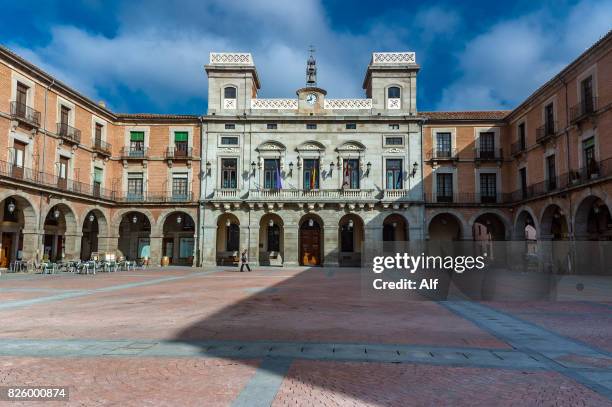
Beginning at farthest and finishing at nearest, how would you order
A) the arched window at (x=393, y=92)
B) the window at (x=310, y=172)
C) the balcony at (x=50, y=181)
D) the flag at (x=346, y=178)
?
the arched window at (x=393, y=92), the window at (x=310, y=172), the flag at (x=346, y=178), the balcony at (x=50, y=181)

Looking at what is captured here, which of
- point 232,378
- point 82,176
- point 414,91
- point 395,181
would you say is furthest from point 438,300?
point 82,176

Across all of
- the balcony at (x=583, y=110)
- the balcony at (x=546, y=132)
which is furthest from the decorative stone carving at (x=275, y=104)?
the balcony at (x=583, y=110)

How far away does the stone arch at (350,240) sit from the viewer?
33281 mm

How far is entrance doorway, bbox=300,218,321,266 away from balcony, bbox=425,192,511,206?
872cm

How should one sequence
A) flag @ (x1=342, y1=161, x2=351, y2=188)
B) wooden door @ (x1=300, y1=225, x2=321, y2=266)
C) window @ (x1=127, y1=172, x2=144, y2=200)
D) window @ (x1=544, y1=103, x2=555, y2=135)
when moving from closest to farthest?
window @ (x1=544, y1=103, x2=555, y2=135) < flag @ (x1=342, y1=161, x2=351, y2=188) < window @ (x1=127, y1=172, x2=144, y2=200) < wooden door @ (x1=300, y1=225, x2=321, y2=266)

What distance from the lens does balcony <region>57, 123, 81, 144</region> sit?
2791 cm

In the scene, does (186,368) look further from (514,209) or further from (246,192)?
(514,209)

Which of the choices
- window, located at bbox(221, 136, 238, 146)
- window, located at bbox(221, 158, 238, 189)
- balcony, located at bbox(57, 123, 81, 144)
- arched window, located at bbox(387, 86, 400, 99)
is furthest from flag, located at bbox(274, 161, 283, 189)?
balcony, located at bbox(57, 123, 81, 144)

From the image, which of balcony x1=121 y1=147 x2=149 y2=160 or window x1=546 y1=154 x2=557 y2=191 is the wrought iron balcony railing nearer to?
balcony x1=121 y1=147 x2=149 y2=160

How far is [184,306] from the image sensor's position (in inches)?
442

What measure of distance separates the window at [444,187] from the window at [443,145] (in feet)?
5.00

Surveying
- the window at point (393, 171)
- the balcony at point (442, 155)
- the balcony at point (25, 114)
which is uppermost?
the balcony at point (25, 114)

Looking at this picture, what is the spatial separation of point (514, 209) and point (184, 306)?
2802 centimetres

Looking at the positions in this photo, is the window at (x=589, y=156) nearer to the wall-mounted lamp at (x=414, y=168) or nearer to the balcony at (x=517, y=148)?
the balcony at (x=517, y=148)
